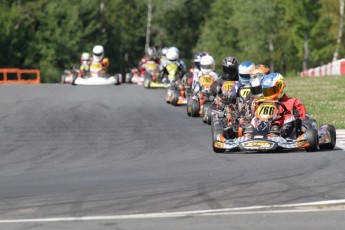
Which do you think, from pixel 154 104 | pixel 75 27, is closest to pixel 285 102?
pixel 154 104

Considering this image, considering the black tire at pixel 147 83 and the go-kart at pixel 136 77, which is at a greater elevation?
the black tire at pixel 147 83

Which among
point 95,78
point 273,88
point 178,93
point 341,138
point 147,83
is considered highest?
point 273,88

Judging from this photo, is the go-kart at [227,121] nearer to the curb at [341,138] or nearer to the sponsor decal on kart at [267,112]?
the sponsor decal on kart at [267,112]

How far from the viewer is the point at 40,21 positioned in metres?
97.8

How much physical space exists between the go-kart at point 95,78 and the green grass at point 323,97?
729cm

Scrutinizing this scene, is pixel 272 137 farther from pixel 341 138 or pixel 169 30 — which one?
pixel 169 30

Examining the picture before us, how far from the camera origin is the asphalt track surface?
1059 centimetres

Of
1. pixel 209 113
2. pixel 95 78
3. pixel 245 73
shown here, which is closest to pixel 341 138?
pixel 245 73

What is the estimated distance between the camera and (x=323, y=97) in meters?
32.3

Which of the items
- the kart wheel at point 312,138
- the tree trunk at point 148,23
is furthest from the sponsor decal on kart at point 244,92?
the tree trunk at point 148,23

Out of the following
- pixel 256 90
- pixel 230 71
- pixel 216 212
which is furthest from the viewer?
pixel 230 71

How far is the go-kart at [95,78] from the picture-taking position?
44531 millimetres

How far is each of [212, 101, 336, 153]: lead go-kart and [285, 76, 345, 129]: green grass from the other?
14.7ft

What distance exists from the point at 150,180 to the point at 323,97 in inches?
756
